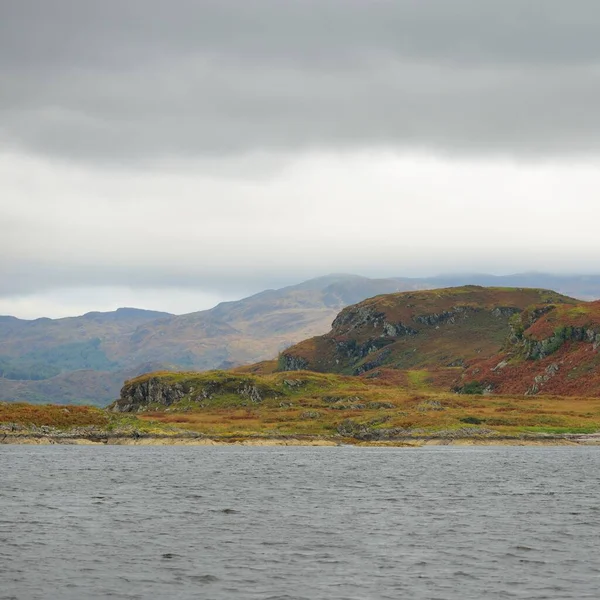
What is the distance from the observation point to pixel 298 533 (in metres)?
63.5

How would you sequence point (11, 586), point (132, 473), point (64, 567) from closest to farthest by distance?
point (11, 586) < point (64, 567) < point (132, 473)

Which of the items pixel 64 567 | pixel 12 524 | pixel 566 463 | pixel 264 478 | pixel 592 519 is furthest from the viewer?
pixel 566 463

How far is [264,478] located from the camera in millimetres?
112500

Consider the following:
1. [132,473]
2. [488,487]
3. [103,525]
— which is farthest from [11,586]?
[132,473]

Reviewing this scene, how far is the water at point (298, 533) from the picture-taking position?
4506cm

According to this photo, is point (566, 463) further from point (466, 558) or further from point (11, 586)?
point (11, 586)

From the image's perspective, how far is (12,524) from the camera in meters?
66.2

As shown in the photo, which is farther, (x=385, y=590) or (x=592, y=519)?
(x=592, y=519)

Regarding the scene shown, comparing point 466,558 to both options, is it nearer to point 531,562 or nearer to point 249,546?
point 531,562

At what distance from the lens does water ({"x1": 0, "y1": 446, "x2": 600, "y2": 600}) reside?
45062 millimetres

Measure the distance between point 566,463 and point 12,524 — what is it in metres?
98.8

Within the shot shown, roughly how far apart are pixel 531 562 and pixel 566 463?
9455 centimetres

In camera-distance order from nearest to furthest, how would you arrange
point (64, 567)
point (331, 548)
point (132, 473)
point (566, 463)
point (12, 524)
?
point (64, 567) < point (331, 548) < point (12, 524) < point (132, 473) < point (566, 463)

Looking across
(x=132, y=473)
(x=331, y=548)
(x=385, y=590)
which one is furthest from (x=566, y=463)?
(x=385, y=590)
